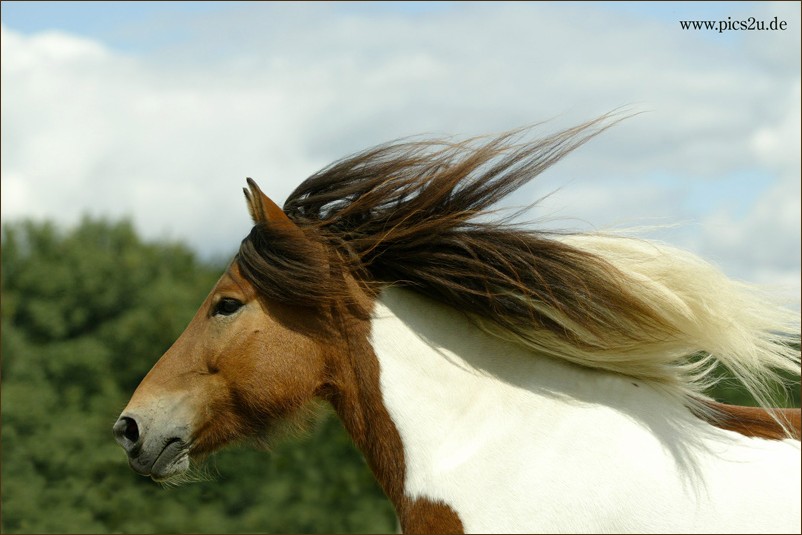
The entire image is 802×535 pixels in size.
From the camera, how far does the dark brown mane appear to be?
3400mm

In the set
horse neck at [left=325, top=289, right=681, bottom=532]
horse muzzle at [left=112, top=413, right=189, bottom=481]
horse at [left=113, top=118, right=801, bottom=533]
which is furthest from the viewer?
horse muzzle at [left=112, top=413, right=189, bottom=481]

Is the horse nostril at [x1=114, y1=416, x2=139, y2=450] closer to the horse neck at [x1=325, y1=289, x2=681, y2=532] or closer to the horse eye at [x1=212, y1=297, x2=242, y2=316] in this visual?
the horse eye at [x1=212, y1=297, x2=242, y2=316]

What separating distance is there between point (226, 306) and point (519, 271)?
1.26 meters

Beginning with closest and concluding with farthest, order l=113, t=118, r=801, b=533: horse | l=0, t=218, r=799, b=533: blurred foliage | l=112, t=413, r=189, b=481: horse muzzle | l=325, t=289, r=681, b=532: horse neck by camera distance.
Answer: l=113, t=118, r=801, b=533: horse < l=325, t=289, r=681, b=532: horse neck < l=112, t=413, r=189, b=481: horse muzzle < l=0, t=218, r=799, b=533: blurred foliage

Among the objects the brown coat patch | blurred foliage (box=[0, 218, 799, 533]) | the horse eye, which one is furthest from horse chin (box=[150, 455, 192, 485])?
blurred foliage (box=[0, 218, 799, 533])

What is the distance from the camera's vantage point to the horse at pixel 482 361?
306 cm

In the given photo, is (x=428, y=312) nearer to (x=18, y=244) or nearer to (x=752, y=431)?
(x=752, y=431)

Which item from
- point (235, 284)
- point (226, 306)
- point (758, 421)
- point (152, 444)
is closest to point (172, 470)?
point (152, 444)

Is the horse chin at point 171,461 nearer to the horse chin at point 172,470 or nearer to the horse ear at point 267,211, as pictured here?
the horse chin at point 172,470

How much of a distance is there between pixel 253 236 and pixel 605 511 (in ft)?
6.04

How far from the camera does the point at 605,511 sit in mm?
2982

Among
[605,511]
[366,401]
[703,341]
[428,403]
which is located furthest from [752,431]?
[366,401]

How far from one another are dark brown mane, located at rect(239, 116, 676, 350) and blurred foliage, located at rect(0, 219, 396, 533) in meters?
4.85

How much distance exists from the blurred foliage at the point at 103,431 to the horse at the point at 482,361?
4.68 metres
